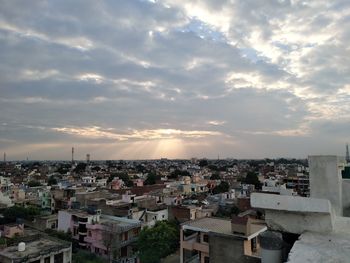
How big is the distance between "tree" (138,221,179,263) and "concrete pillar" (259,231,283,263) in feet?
74.2

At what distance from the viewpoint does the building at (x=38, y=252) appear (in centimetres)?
1917

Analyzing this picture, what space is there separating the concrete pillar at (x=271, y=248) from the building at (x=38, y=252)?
18866 millimetres

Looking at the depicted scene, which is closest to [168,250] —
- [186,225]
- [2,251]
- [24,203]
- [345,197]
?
[186,225]

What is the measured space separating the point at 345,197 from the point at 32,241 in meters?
21.8

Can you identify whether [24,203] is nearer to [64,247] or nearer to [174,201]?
[174,201]

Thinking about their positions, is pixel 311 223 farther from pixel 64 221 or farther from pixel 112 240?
pixel 64 221

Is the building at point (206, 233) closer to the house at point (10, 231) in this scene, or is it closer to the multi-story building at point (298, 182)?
the house at point (10, 231)

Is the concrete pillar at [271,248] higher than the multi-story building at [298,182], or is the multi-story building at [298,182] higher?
the concrete pillar at [271,248]

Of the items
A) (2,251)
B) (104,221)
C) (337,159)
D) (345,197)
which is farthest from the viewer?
(104,221)

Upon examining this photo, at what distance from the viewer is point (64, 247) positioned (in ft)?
70.3

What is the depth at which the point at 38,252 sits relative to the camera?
20.0m

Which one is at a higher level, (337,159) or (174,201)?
(337,159)

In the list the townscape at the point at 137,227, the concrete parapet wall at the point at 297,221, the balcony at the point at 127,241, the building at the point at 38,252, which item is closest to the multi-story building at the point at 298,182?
the townscape at the point at 137,227

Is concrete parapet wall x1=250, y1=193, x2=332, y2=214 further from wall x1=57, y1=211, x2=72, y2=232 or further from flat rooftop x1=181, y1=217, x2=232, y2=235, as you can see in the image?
wall x1=57, y1=211, x2=72, y2=232
